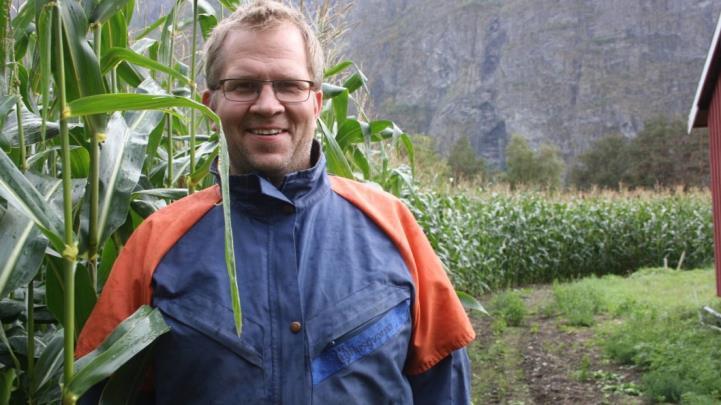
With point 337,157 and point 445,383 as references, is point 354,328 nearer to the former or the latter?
point 445,383

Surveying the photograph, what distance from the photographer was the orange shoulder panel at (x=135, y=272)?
1337mm

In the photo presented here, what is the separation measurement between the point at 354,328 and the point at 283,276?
18 cm

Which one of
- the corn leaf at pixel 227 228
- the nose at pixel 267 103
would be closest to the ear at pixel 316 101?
the nose at pixel 267 103

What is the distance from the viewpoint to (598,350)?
270 inches

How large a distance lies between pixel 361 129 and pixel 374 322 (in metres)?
1.17

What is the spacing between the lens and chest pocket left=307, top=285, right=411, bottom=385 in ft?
4.40

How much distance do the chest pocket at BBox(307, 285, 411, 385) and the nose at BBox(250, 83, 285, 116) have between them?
414mm

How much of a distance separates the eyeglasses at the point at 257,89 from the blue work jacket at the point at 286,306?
0.51 feet

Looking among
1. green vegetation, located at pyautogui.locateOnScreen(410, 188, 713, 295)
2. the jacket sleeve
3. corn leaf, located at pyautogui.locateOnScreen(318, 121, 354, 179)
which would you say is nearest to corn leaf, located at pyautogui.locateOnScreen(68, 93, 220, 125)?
the jacket sleeve

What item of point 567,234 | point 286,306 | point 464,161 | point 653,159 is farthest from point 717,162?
point 464,161

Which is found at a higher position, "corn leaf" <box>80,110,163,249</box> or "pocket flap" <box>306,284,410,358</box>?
"corn leaf" <box>80,110,163,249</box>

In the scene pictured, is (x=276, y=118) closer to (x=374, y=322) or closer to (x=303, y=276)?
(x=303, y=276)

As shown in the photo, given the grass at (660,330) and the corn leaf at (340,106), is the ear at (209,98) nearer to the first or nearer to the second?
the corn leaf at (340,106)

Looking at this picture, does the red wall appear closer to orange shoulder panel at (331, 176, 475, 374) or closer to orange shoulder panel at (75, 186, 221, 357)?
orange shoulder panel at (331, 176, 475, 374)
